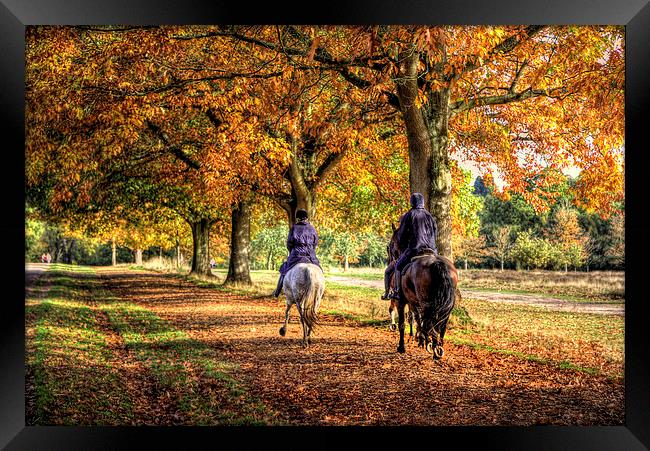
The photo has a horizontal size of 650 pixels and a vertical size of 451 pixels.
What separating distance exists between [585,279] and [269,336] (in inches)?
298

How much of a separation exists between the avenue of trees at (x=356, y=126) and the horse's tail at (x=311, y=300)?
296 centimetres

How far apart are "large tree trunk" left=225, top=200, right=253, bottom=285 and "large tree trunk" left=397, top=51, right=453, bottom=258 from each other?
12.7 metres

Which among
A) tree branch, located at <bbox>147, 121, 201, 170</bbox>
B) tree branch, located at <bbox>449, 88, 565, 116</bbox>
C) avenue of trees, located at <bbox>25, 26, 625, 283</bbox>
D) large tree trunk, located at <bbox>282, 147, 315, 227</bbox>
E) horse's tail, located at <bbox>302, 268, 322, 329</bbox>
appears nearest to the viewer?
horse's tail, located at <bbox>302, 268, 322, 329</bbox>

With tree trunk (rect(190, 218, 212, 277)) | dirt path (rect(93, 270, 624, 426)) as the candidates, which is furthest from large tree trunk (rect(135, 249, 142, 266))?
dirt path (rect(93, 270, 624, 426))

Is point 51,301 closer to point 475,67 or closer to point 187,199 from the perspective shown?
point 187,199

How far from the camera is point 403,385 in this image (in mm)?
8648

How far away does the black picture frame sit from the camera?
24.5 feet

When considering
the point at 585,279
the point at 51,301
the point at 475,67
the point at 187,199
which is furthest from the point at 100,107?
the point at 585,279

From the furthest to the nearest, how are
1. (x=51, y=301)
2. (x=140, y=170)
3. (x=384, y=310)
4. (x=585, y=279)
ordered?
1. (x=140, y=170)
2. (x=51, y=301)
3. (x=384, y=310)
4. (x=585, y=279)

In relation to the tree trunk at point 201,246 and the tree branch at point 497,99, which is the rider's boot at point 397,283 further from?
the tree trunk at point 201,246

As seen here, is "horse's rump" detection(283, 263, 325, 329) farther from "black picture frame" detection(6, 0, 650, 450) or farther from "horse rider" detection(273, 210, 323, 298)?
"black picture frame" detection(6, 0, 650, 450)

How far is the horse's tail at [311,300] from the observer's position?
1090 cm

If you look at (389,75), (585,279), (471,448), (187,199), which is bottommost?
(471,448)

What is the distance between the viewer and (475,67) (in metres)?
12.5
